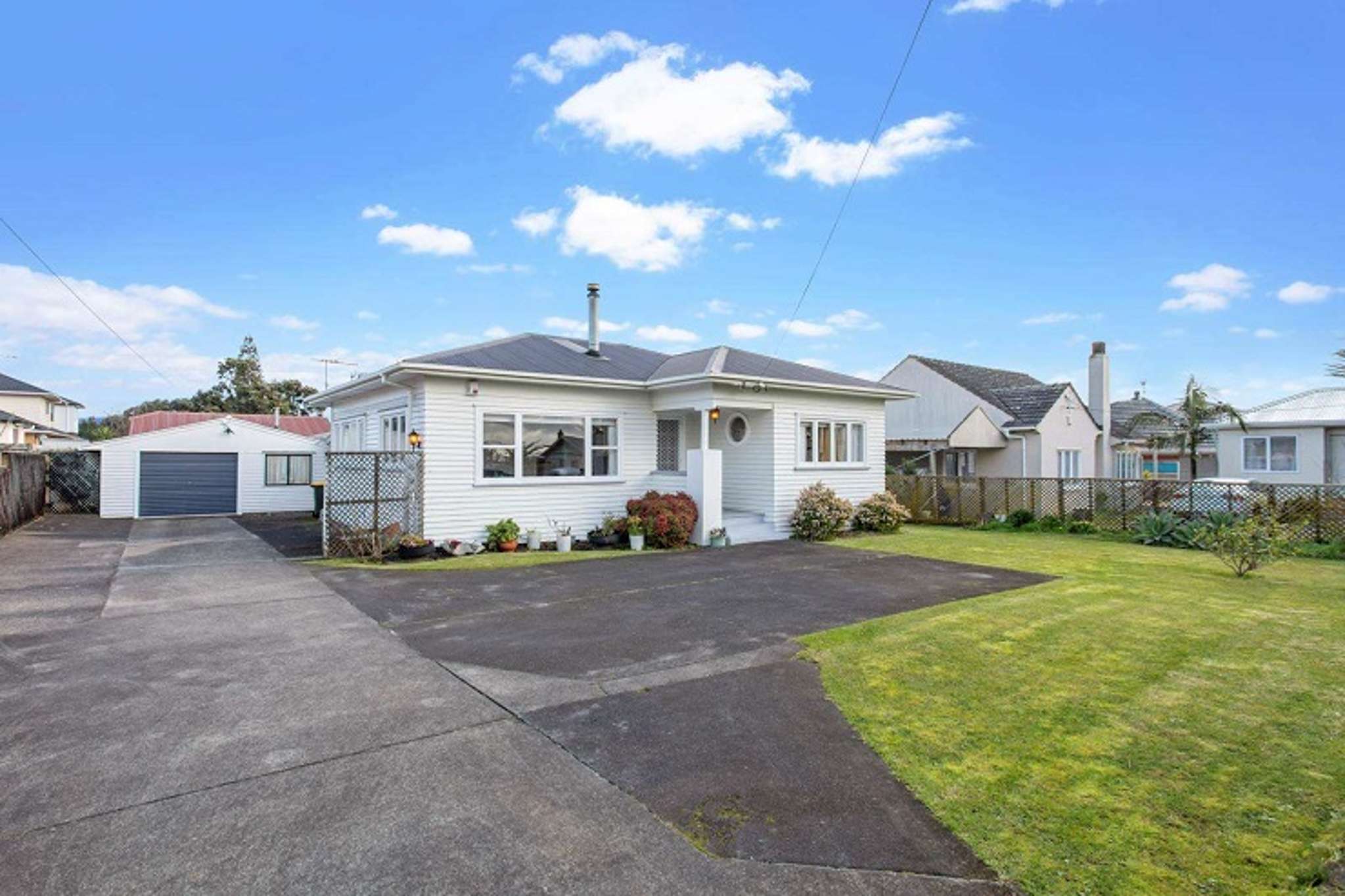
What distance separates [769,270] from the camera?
1509 centimetres

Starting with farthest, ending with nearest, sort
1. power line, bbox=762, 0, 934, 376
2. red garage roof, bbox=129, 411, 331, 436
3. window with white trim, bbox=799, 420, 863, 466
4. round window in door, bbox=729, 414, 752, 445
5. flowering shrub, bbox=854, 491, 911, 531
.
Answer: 1. red garage roof, bbox=129, 411, 331, 436
2. flowering shrub, bbox=854, 491, 911, 531
3. window with white trim, bbox=799, 420, 863, 466
4. round window in door, bbox=729, 414, 752, 445
5. power line, bbox=762, 0, 934, 376

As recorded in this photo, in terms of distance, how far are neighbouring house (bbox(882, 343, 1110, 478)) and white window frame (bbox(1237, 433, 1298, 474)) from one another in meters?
4.20

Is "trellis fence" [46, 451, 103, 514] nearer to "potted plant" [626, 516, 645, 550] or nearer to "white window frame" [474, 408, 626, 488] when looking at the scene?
"white window frame" [474, 408, 626, 488]

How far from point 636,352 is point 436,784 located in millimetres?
14209

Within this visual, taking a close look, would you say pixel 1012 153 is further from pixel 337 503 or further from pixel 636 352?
pixel 337 503

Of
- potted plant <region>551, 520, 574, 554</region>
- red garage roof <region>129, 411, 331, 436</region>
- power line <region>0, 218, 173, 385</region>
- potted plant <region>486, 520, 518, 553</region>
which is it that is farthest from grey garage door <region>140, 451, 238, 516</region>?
potted plant <region>551, 520, 574, 554</region>

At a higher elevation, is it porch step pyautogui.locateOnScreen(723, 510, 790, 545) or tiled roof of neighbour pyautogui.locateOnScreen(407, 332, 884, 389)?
tiled roof of neighbour pyautogui.locateOnScreen(407, 332, 884, 389)

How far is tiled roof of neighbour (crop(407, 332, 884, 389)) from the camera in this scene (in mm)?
12641

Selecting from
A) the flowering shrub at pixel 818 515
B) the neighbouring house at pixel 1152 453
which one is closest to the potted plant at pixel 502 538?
the flowering shrub at pixel 818 515

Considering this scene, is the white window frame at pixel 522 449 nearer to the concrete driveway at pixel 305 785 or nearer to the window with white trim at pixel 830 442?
the window with white trim at pixel 830 442

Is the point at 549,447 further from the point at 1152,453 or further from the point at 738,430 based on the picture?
the point at 1152,453

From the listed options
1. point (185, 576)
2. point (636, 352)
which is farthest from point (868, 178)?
point (185, 576)

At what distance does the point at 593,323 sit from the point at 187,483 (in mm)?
15489

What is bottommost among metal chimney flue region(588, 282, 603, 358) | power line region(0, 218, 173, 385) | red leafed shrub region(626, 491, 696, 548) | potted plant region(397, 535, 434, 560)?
potted plant region(397, 535, 434, 560)
